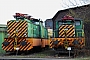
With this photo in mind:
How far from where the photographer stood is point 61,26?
18.5 m

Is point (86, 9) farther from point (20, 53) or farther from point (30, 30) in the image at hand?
point (20, 53)

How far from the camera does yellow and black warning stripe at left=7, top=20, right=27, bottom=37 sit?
18.9m

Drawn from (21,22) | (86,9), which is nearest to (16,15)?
(21,22)

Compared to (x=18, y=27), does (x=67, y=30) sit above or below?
below

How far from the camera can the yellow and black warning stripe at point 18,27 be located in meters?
18.9

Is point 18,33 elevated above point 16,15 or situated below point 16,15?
below

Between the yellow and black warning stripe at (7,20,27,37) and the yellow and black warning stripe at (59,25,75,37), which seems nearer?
the yellow and black warning stripe at (59,25,75,37)

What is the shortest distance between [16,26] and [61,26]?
135 inches

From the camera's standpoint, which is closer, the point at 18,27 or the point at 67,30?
the point at 67,30

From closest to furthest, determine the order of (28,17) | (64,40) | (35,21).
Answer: (64,40) < (28,17) < (35,21)

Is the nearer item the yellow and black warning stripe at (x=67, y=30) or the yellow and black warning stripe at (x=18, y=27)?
the yellow and black warning stripe at (x=67, y=30)

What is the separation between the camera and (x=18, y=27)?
62.5 ft

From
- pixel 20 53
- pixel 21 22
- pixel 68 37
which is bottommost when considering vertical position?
pixel 20 53

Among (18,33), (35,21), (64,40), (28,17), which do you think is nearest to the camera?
(64,40)
